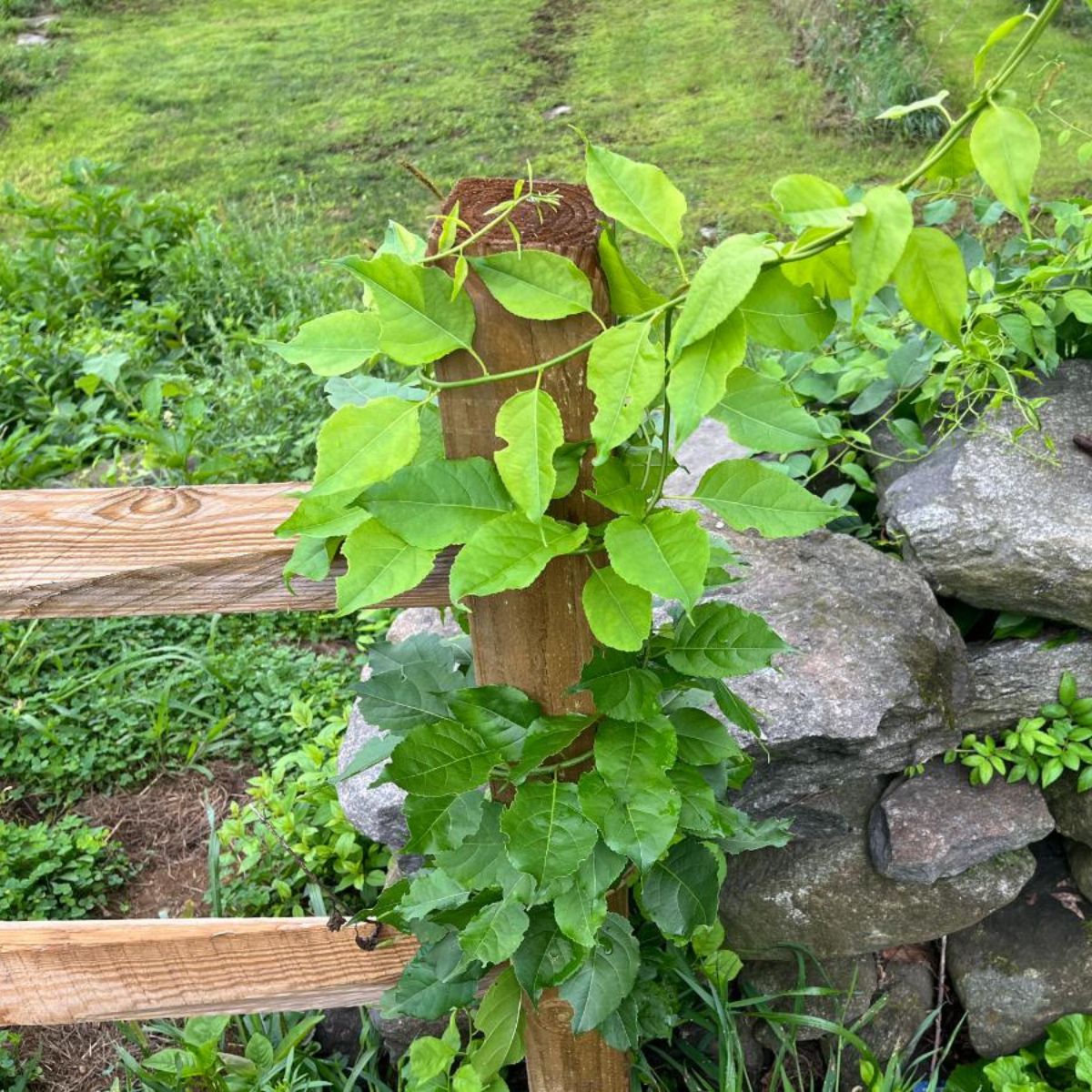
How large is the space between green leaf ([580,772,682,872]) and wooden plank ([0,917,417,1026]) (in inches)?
29.3

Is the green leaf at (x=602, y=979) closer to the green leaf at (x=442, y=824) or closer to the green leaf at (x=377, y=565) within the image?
the green leaf at (x=442, y=824)

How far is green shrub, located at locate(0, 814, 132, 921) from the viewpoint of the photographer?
2291 millimetres

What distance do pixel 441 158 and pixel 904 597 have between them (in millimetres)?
4007

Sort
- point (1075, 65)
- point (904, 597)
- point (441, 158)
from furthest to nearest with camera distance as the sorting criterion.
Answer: point (441, 158) → point (1075, 65) → point (904, 597)

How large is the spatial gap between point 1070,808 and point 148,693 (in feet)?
7.43

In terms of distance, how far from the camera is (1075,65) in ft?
A: 13.7

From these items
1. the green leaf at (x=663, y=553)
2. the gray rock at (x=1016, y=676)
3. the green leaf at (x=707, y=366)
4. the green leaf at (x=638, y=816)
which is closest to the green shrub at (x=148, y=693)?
the gray rock at (x=1016, y=676)

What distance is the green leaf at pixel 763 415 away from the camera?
2.98ft

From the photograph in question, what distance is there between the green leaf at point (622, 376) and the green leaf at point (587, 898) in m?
0.56

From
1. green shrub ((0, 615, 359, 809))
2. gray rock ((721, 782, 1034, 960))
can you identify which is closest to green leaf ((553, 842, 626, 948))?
gray rock ((721, 782, 1034, 960))

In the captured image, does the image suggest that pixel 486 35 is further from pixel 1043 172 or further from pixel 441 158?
pixel 1043 172

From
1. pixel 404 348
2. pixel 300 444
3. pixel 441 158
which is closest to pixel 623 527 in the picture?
pixel 404 348

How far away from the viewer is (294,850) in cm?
227

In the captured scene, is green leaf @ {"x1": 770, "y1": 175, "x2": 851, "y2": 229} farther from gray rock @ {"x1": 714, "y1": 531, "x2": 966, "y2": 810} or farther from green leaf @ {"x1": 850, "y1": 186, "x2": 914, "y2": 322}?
gray rock @ {"x1": 714, "y1": 531, "x2": 966, "y2": 810}
